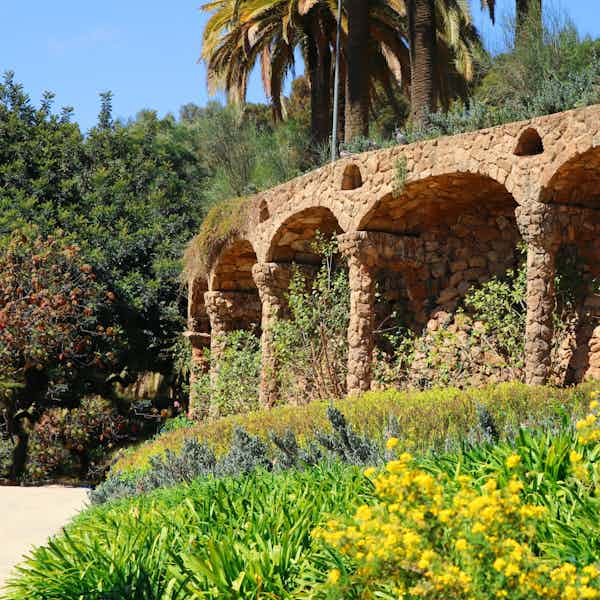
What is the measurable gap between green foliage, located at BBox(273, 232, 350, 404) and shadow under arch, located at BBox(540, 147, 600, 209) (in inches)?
156

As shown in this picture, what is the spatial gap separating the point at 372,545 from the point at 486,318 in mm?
9276

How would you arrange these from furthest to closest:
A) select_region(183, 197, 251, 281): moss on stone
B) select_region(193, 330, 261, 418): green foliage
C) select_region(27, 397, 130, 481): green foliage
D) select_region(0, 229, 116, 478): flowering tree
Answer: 1. select_region(27, 397, 130, 481): green foliage
2. select_region(183, 197, 251, 281): moss on stone
3. select_region(0, 229, 116, 478): flowering tree
4. select_region(193, 330, 261, 418): green foliage

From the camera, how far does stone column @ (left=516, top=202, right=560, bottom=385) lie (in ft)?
33.4

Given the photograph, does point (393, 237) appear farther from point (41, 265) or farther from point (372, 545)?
point (372, 545)

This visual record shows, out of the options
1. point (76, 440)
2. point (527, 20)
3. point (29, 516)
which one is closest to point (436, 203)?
point (527, 20)

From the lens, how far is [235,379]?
15477 millimetres

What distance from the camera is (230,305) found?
16.8 m

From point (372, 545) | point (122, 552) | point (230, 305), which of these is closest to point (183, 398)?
point (230, 305)

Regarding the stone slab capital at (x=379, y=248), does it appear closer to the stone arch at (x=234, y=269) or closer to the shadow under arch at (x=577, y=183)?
the shadow under arch at (x=577, y=183)

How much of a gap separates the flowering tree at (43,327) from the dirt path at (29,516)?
9.86 ft

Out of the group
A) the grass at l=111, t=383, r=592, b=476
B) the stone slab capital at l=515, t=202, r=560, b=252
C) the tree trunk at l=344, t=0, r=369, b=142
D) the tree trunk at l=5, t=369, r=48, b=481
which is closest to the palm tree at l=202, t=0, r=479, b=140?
the tree trunk at l=344, t=0, r=369, b=142

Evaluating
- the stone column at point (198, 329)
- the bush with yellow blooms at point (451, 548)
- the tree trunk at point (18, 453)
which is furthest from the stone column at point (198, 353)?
the bush with yellow blooms at point (451, 548)

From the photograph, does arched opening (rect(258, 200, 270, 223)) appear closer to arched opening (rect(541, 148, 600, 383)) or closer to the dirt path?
the dirt path

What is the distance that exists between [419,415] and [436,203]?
16.1 feet
